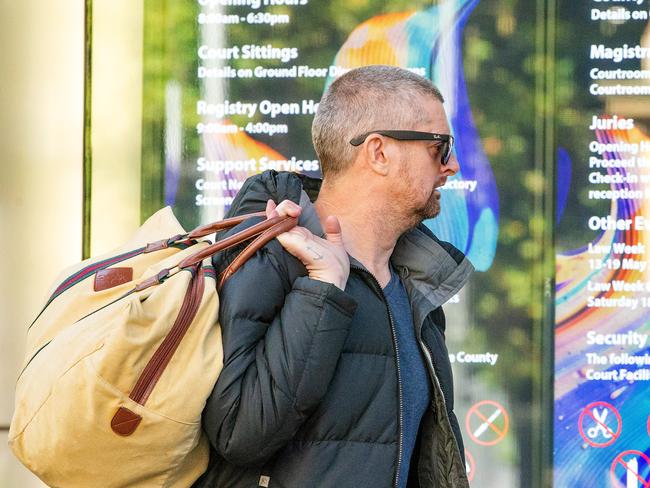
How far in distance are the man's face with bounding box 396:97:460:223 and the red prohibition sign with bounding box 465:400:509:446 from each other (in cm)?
227

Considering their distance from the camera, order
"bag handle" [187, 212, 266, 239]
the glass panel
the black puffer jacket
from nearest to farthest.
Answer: the black puffer jacket, "bag handle" [187, 212, 266, 239], the glass panel

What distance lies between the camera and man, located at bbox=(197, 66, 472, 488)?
2064 millimetres

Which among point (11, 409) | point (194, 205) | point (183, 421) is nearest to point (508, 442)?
point (194, 205)

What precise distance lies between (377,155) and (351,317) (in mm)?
515

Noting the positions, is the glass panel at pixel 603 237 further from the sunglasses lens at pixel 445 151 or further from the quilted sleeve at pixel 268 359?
the quilted sleeve at pixel 268 359

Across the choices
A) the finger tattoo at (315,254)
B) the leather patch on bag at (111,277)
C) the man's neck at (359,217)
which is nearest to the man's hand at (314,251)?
the finger tattoo at (315,254)

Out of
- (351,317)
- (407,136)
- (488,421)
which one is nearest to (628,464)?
(488,421)

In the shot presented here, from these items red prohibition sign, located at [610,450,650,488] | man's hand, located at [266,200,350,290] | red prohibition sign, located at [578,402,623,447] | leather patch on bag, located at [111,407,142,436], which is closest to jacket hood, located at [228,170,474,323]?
man's hand, located at [266,200,350,290]

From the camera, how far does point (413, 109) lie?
2484 mm

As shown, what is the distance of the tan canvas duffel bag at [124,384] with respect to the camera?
1946mm

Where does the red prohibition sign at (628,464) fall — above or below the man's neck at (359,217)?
below

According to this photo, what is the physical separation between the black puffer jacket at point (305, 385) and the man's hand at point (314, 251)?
0.04 metres

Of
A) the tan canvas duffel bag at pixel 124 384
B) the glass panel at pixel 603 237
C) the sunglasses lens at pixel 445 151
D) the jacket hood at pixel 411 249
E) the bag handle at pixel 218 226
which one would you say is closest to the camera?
the tan canvas duffel bag at pixel 124 384

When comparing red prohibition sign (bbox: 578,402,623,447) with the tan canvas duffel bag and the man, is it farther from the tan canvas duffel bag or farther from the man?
the tan canvas duffel bag
